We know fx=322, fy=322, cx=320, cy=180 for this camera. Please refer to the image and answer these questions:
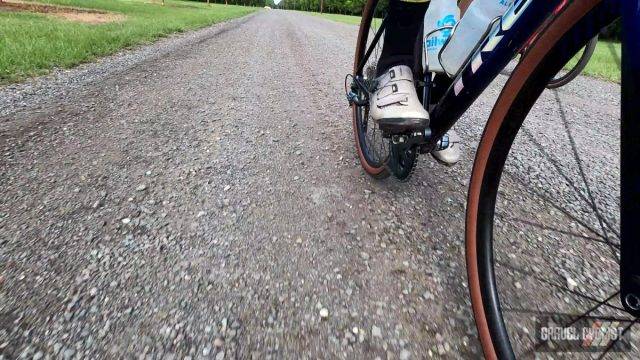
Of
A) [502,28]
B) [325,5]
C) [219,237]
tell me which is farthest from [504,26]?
[325,5]

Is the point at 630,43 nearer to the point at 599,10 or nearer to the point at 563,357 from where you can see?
the point at 599,10

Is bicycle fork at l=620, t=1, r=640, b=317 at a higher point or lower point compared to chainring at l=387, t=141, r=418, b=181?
higher

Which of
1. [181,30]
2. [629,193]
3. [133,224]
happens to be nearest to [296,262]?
[133,224]

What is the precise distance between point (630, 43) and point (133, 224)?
1.78 m

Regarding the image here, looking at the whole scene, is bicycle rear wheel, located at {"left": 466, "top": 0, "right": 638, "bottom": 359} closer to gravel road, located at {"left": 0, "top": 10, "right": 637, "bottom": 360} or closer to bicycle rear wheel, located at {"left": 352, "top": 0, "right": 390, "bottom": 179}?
gravel road, located at {"left": 0, "top": 10, "right": 637, "bottom": 360}

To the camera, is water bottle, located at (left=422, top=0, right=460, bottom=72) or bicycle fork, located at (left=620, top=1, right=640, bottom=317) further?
water bottle, located at (left=422, top=0, right=460, bottom=72)

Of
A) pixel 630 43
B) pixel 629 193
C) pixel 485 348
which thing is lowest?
pixel 485 348

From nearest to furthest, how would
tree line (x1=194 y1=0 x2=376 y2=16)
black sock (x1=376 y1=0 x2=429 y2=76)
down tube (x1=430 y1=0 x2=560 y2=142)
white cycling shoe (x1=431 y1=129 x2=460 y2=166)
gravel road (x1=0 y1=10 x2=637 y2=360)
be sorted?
down tube (x1=430 y1=0 x2=560 y2=142) → gravel road (x1=0 y1=10 x2=637 y2=360) → white cycling shoe (x1=431 y1=129 x2=460 y2=166) → black sock (x1=376 y1=0 x2=429 y2=76) → tree line (x1=194 y1=0 x2=376 y2=16)

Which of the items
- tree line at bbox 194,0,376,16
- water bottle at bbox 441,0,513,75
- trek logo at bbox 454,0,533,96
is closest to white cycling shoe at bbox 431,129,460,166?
water bottle at bbox 441,0,513,75

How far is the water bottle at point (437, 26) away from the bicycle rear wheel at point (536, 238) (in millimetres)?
513

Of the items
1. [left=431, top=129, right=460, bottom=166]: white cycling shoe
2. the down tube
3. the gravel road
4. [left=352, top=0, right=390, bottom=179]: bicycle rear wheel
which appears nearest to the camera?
the down tube

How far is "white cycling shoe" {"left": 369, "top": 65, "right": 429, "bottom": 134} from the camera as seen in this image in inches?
53.0

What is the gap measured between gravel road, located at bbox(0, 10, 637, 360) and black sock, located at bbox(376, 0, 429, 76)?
701 mm

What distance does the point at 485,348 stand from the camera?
0.86 m
